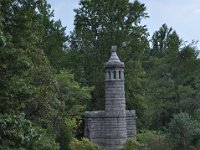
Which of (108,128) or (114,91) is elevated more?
(114,91)

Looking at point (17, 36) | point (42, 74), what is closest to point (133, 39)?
point (42, 74)

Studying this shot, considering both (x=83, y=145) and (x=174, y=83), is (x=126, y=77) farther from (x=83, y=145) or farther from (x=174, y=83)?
(x=83, y=145)

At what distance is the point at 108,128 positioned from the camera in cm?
3188

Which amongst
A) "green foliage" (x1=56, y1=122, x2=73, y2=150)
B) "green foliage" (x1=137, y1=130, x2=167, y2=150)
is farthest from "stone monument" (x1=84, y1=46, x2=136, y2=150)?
"green foliage" (x1=56, y1=122, x2=73, y2=150)

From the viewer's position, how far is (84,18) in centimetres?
3800

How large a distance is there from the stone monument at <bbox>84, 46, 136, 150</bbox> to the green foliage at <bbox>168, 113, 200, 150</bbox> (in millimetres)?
3940

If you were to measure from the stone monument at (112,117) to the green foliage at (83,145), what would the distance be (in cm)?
159

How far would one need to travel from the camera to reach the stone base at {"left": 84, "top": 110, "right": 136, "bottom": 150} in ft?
104

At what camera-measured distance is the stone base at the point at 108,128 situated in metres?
31.7

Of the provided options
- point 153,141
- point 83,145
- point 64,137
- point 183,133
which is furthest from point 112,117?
point 183,133

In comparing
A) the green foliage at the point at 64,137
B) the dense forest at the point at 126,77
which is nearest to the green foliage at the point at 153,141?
the dense forest at the point at 126,77

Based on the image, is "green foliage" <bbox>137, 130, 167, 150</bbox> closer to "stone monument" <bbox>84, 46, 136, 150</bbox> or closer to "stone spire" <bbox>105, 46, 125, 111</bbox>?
"stone monument" <bbox>84, 46, 136, 150</bbox>

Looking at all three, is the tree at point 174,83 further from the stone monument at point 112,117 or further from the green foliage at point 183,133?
the green foliage at point 183,133

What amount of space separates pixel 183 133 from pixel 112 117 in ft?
17.1
